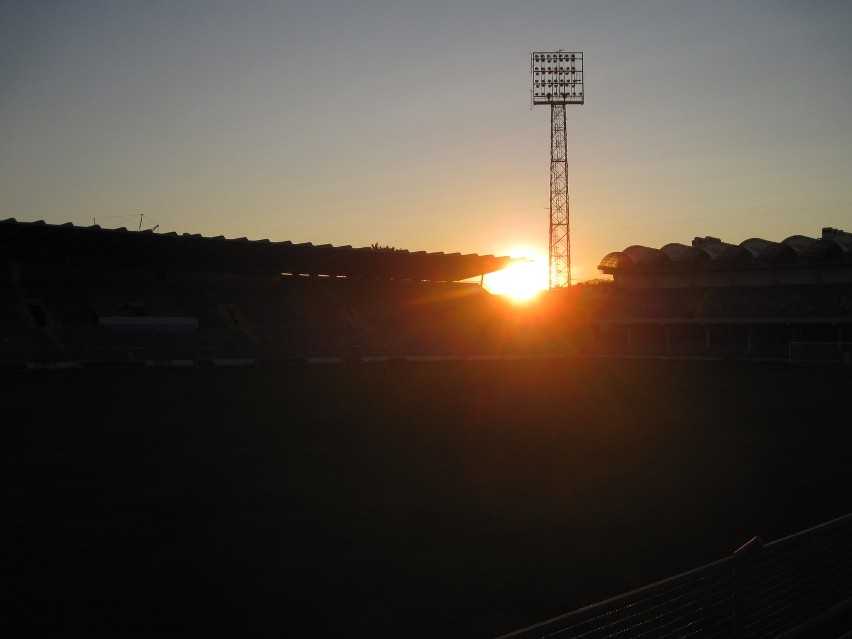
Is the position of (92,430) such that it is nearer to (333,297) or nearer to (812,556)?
(812,556)

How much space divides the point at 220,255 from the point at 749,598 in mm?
52495

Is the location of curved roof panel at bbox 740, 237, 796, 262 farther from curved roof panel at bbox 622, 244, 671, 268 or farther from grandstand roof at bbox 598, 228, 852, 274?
curved roof panel at bbox 622, 244, 671, 268

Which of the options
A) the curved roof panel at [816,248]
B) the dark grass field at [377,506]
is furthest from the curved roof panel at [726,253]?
the dark grass field at [377,506]

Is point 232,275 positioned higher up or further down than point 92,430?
higher up

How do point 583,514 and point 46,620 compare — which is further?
point 583,514

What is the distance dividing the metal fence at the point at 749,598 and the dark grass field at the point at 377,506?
206 cm

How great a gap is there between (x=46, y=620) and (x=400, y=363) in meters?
46.8

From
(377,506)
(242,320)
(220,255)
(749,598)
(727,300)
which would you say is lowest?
(377,506)

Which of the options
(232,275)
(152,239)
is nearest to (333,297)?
(232,275)

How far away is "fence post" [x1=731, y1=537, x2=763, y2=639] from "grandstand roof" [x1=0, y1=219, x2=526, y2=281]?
1741 inches

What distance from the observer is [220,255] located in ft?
182

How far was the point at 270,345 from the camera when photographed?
2082 inches

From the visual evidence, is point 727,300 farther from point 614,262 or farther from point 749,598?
point 749,598

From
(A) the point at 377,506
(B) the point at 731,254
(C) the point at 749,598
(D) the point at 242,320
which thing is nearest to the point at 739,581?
(C) the point at 749,598
